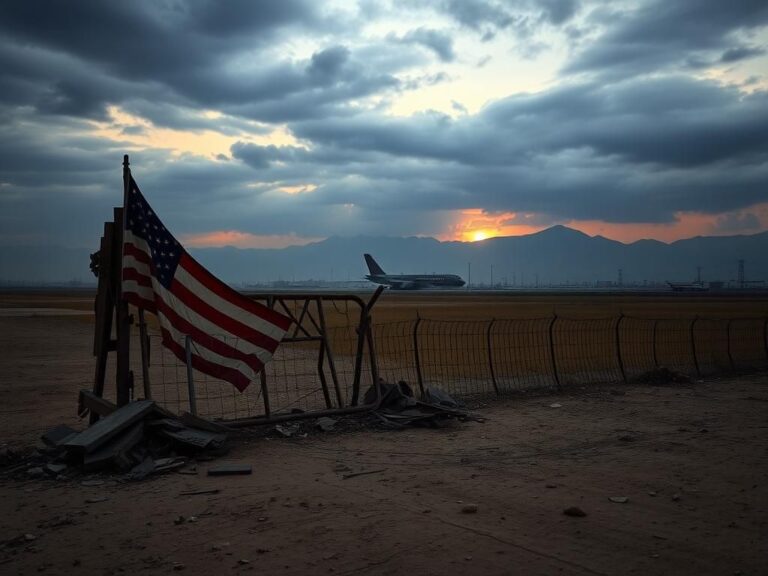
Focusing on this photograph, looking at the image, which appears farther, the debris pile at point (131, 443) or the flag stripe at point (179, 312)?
the flag stripe at point (179, 312)

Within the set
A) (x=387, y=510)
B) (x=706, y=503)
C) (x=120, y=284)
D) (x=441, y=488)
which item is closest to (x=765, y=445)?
(x=706, y=503)

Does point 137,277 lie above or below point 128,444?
above

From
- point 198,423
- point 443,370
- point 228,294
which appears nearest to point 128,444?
point 198,423

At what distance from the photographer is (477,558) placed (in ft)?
15.3

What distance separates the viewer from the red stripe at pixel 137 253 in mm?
8320

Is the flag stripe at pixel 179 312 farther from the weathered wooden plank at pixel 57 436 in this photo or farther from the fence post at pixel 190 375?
the weathered wooden plank at pixel 57 436

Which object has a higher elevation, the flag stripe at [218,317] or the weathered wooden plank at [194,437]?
the flag stripe at [218,317]

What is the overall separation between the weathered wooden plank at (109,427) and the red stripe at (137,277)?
1665 mm

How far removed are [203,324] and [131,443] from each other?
1.90 metres

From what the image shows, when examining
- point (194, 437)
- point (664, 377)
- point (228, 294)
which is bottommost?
point (664, 377)

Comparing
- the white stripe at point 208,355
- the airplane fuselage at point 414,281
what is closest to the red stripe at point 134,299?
the white stripe at point 208,355

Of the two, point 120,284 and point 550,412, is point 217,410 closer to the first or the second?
point 120,284

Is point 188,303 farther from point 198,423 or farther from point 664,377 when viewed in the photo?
point 664,377

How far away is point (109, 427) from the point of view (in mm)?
7242
